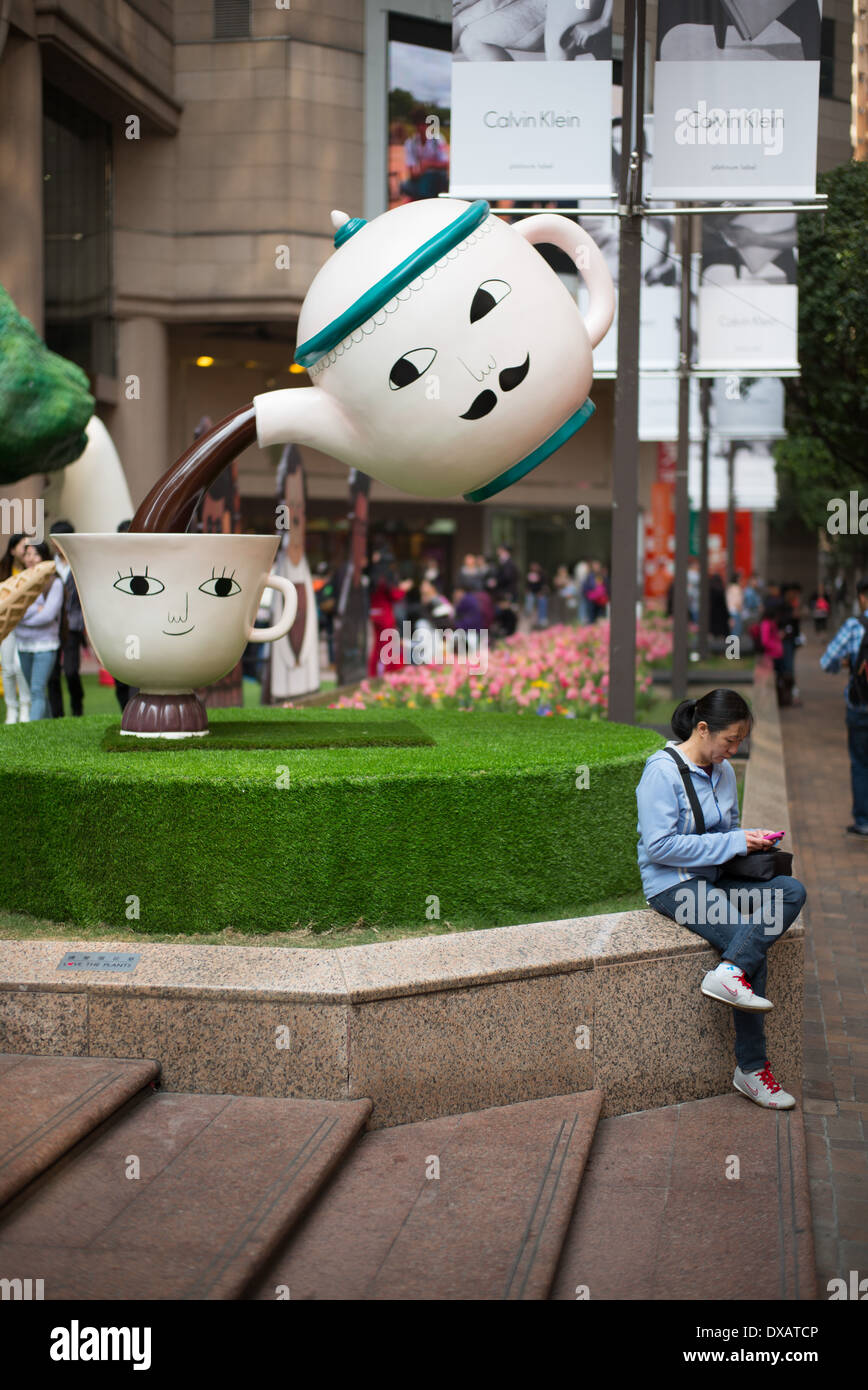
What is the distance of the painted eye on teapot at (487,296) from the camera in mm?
5879

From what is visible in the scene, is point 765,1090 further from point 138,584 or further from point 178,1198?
point 138,584

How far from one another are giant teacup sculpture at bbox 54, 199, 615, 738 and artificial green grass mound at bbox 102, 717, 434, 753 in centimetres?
19

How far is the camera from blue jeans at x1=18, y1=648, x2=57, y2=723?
11.1m

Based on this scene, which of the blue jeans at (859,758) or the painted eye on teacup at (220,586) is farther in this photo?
the blue jeans at (859,758)

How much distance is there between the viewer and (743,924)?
17.2ft

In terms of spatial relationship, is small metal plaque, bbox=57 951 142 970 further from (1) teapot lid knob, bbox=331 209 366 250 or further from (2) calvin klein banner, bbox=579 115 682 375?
(2) calvin klein banner, bbox=579 115 682 375

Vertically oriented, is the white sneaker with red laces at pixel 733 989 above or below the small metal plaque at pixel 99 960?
below

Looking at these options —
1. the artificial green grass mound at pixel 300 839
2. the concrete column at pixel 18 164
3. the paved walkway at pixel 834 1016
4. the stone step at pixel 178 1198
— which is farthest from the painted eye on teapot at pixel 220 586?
the concrete column at pixel 18 164

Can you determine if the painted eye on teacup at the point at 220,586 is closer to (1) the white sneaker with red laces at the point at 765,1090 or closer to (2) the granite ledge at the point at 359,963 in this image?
(2) the granite ledge at the point at 359,963

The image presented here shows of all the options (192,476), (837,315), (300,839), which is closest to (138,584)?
(192,476)

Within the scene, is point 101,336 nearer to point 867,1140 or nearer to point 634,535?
point 634,535

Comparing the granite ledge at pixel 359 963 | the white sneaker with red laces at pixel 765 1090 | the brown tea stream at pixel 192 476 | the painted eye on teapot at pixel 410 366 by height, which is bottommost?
the white sneaker with red laces at pixel 765 1090

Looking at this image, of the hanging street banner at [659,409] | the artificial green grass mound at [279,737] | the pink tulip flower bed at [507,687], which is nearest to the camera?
the artificial green grass mound at [279,737]

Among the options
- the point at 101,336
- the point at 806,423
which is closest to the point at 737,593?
the point at 806,423
